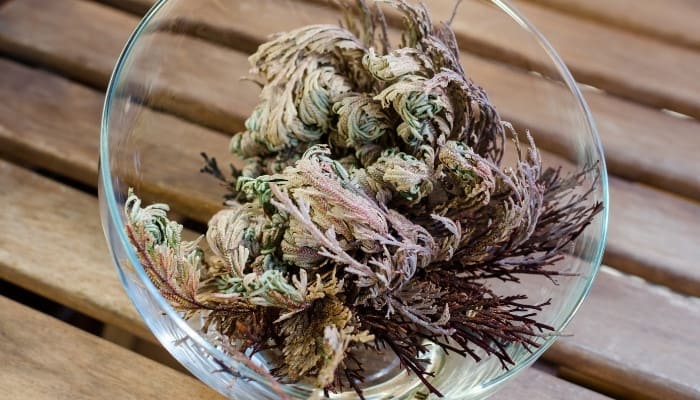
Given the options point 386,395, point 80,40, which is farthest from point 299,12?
point 386,395

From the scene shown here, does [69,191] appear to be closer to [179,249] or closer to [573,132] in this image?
[179,249]

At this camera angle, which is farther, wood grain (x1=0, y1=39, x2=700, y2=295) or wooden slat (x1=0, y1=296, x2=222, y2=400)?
wood grain (x1=0, y1=39, x2=700, y2=295)

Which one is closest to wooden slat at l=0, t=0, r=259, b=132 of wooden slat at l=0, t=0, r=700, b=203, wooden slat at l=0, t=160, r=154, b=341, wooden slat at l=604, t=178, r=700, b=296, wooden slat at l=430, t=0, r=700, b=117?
wooden slat at l=0, t=0, r=700, b=203

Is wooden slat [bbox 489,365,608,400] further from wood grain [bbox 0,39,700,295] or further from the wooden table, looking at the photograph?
wood grain [bbox 0,39,700,295]

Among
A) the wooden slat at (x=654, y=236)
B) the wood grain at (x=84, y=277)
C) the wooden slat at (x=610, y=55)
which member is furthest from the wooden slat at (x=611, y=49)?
the wood grain at (x=84, y=277)

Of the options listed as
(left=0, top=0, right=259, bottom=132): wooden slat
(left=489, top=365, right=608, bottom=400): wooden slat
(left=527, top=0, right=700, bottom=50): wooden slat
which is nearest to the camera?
(left=489, top=365, right=608, bottom=400): wooden slat

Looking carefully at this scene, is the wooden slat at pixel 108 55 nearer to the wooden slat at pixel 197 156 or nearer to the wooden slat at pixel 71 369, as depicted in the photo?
the wooden slat at pixel 197 156
